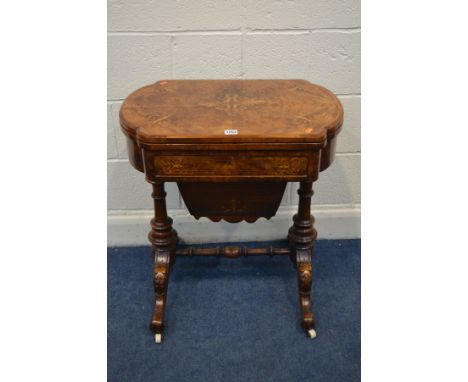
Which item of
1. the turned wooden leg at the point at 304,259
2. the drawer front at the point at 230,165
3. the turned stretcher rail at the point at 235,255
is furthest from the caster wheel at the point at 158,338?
the drawer front at the point at 230,165

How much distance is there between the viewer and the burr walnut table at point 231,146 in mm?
1809

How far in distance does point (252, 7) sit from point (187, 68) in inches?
16.0

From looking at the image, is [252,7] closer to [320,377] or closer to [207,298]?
[207,298]

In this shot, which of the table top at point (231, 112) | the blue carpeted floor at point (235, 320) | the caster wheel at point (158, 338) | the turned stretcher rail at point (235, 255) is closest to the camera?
the table top at point (231, 112)

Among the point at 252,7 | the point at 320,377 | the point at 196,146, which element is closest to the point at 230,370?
the point at 320,377

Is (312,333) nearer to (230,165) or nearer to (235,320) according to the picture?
Answer: (235,320)

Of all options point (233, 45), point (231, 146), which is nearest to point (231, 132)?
point (231, 146)

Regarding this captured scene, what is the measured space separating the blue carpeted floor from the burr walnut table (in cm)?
10

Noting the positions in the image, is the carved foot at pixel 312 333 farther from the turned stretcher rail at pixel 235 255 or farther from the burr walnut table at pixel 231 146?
the turned stretcher rail at pixel 235 255

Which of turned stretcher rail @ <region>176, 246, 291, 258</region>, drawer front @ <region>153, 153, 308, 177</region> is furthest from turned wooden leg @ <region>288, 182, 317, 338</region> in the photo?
drawer front @ <region>153, 153, 308, 177</region>

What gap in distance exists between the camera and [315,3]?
7.61 feet

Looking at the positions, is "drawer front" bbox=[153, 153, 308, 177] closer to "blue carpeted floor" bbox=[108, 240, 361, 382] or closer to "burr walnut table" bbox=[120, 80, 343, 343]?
"burr walnut table" bbox=[120, 80, 343, 343]

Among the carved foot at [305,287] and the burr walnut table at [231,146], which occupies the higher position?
the burr walnut table at [231,146]

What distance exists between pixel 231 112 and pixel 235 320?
0.99 meters
